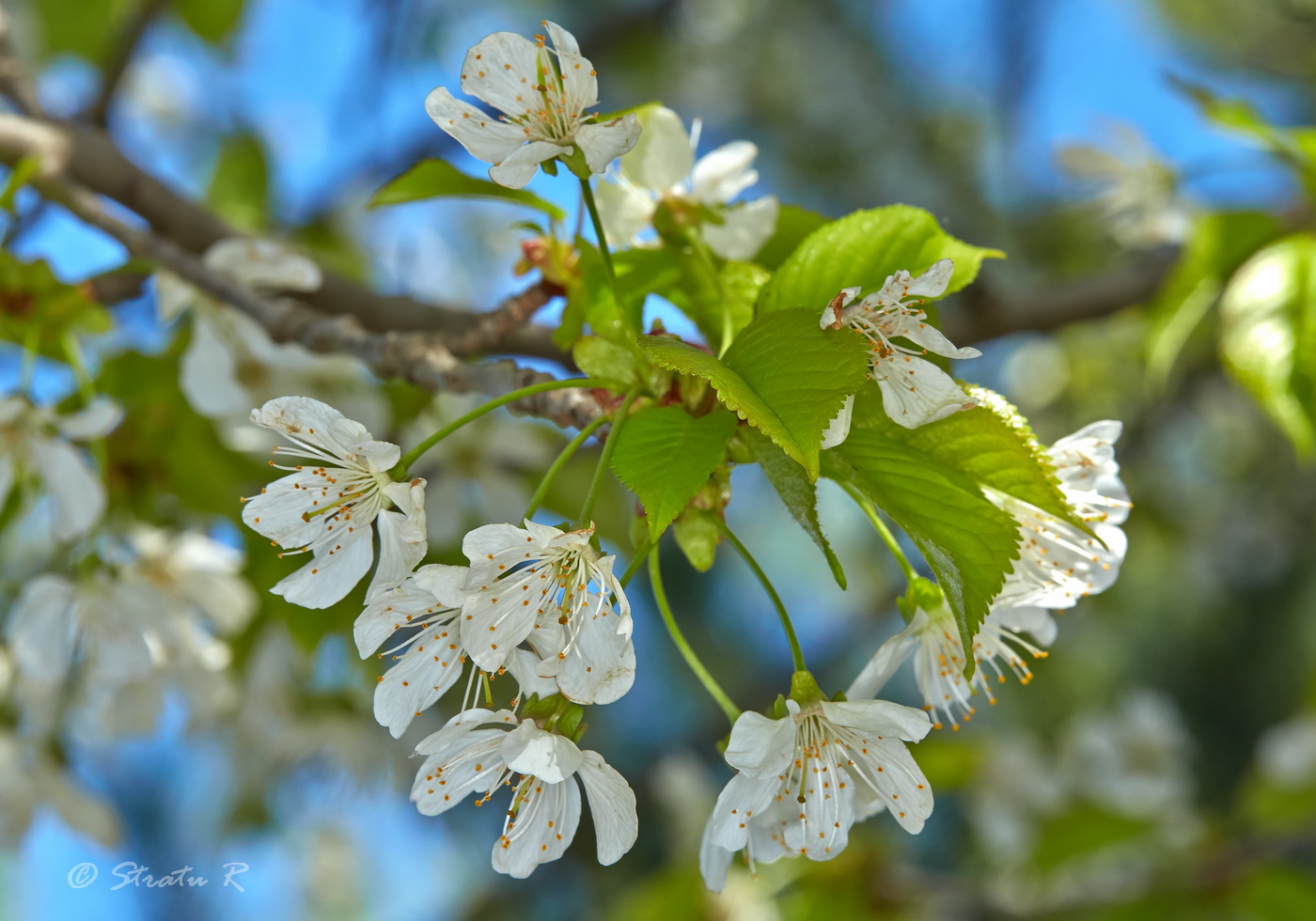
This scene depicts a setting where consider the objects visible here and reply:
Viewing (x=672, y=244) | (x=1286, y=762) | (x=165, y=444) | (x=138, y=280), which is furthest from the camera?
(x=1286, y=762)

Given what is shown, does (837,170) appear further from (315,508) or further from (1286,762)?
(315,508)

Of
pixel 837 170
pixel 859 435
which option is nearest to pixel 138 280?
pixel 859 435

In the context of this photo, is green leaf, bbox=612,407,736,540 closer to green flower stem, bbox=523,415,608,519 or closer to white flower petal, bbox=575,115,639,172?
green flower stem, bbox=523,415,608,519

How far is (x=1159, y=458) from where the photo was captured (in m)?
3.08

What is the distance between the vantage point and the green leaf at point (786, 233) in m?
0.78

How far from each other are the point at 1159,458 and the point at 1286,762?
4.75 ft

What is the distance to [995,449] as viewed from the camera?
57 centimetres

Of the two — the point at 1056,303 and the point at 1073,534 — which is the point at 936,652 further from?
the point at 1056,303

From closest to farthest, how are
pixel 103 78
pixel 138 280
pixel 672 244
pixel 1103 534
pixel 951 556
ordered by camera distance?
1. pixel 951 556
2. pixel 1103 534
3. pixel 672 244
4. pixel 138 280
5. pixel 103 78

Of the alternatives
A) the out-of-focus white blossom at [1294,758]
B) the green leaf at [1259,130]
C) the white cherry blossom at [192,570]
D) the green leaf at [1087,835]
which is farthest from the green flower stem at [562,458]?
the out-of-focus white blossom at [1294,758]

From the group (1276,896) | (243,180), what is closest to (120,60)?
(243,180)

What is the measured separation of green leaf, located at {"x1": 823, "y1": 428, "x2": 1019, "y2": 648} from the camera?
0.51 meters

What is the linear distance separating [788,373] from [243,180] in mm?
1449

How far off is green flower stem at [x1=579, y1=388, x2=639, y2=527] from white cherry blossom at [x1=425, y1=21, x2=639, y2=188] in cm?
14
